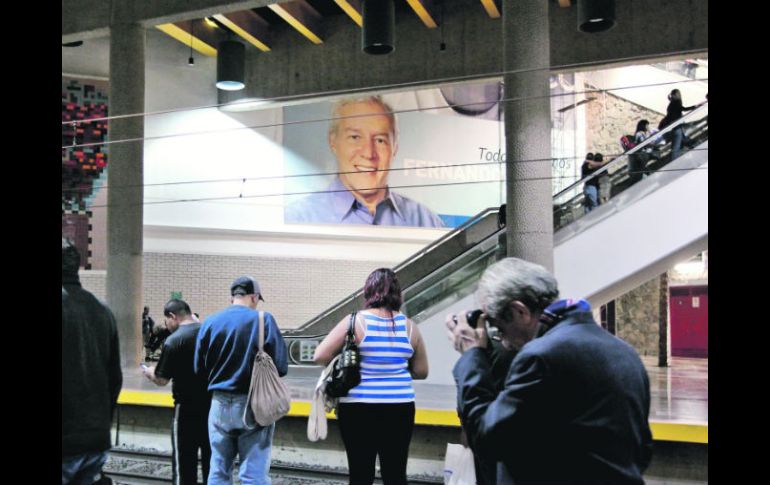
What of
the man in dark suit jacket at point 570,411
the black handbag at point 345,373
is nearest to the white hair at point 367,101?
the black handbag at point 345,373

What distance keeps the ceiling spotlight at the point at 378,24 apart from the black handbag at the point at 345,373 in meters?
9.27

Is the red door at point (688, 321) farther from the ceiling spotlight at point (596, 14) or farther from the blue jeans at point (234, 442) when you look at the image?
the blue jeans at point (234, 442)

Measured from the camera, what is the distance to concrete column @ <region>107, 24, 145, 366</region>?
12.3 metres

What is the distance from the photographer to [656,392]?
374 inches

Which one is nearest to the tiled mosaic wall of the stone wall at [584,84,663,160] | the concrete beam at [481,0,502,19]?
the concrete beam at [481,0,502,19]

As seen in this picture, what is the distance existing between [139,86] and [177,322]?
9295 millimetres

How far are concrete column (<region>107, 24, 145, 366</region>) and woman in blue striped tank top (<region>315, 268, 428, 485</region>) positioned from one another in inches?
382

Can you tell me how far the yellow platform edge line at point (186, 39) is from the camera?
1472 cm

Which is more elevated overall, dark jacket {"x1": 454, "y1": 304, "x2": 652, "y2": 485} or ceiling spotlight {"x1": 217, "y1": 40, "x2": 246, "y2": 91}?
ceiling spotlight {"x1": 217, "y1": 40, "x2": 246, "y2": 91}

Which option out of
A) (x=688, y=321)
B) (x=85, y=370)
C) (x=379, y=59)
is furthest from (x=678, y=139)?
(x=85, y=370)

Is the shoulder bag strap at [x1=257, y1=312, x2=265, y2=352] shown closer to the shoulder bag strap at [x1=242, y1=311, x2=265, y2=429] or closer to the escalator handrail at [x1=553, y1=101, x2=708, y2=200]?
the shoulder bag strap at [x1=242, y1=311, x2=265, y2=429]

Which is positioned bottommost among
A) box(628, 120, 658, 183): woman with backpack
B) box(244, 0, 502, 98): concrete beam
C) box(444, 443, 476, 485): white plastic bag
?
box(444, 443, 476, 485): white plastic bag
